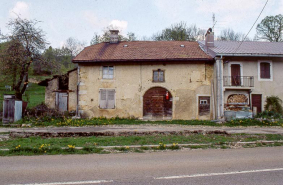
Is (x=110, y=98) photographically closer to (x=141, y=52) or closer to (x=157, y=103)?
(x=157, y=103)

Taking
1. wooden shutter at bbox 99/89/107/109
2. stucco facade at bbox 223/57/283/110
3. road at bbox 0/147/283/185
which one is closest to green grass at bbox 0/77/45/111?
wooden shutter at bbox 99/89/107/109

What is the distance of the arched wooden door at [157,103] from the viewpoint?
18047mm

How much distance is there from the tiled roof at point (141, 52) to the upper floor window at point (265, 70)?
13.7 feet

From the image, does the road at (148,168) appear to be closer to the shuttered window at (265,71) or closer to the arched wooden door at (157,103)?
the arched wooden door at (157,103)

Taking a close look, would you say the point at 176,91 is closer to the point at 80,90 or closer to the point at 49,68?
the point at 80,90

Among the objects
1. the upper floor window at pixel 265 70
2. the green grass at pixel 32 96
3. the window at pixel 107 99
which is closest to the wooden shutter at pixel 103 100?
the window at pixel 107 99

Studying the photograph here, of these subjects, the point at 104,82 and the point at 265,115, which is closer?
the point at 265,115

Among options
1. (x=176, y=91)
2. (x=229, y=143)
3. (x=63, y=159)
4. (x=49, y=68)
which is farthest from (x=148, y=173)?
(x=49, y=68)

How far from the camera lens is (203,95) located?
703 inches

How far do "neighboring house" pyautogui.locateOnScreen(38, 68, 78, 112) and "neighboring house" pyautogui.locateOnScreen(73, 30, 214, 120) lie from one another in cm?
117

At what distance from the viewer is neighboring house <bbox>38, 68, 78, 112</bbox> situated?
63.9ft

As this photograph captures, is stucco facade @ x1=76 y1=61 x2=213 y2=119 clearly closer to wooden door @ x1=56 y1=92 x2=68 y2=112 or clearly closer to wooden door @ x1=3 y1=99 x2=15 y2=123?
wooden door @ x1=56 y1=92 x2=68 y2=112

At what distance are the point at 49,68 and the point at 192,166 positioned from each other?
54.1 ft

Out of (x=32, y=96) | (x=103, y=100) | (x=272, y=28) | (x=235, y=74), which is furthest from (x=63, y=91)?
(x=272, y=28)
